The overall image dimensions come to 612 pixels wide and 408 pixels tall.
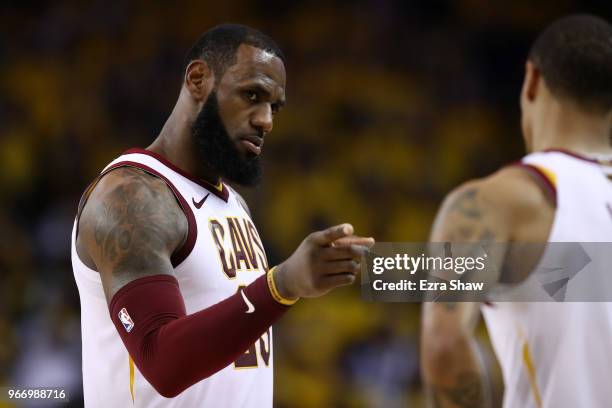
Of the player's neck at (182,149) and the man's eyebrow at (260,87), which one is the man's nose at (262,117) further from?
the player's neck at (182,149)

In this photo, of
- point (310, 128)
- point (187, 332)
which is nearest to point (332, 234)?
point (187, 332)

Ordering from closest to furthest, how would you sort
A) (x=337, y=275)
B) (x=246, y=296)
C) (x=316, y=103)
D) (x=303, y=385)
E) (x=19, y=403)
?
(x=337, y=275)
(x=246, y=296)
(x=19, y=403)
(x=303, y=385)
(x=316, y=103)

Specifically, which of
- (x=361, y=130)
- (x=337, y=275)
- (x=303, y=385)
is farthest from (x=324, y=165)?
(x=337, y=275)

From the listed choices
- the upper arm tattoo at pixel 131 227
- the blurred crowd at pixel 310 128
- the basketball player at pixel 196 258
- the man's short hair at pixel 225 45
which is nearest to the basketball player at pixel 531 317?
the basketball player at pixel 196 258

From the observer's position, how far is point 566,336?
9.58ft

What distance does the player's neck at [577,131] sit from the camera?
3.21m

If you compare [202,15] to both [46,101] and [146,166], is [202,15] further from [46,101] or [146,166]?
[146,166]

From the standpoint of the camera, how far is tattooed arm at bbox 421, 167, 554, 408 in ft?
9.35

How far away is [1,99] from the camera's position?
9977 millimetres

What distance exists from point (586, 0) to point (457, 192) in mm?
8299

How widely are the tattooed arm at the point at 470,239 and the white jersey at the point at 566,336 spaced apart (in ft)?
0.28

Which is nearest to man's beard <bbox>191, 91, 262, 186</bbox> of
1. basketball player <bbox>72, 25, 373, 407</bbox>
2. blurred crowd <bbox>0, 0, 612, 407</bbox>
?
basketball player <bbox>72, 25, 373, 407</bbox>

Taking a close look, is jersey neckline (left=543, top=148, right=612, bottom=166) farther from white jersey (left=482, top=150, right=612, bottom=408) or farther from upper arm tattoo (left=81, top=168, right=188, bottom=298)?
upper arm tattoo (left=81, top=168, right=188, bottom=298)

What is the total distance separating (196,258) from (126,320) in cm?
46
